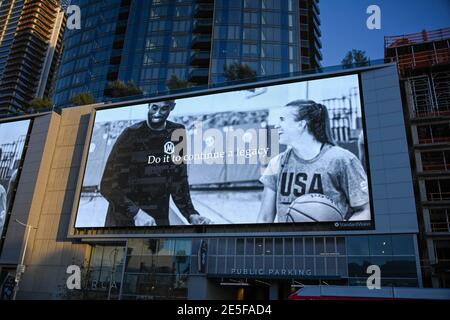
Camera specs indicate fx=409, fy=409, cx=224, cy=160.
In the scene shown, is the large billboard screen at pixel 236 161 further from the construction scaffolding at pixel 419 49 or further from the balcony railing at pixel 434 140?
the construction scaffolding at pixel 419 49

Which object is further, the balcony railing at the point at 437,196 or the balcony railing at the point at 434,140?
the balcony railing at the point at 434,140

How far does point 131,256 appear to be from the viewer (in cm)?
3903

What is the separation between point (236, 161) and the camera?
37.6 metres

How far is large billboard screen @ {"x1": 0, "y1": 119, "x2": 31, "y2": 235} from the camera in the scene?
4767cm

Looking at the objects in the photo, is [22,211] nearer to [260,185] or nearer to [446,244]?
[260,185]

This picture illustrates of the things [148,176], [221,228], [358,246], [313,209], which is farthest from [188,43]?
[358,246]

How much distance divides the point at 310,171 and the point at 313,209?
10.9 feet

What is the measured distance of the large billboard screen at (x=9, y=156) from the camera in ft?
156

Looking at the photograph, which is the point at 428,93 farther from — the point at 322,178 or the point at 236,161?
the point at 236,161

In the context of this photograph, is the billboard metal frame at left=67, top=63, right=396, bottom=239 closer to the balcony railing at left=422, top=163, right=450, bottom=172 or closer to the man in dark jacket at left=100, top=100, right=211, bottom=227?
the man in dark jacket at left=100, top=100, right=211, bottom=227

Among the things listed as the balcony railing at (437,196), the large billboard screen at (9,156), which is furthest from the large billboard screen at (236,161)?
the balcony railing at (437,196)

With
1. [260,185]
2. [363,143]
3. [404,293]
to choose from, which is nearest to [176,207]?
[260,185]

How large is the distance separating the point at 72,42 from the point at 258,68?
1779 inches

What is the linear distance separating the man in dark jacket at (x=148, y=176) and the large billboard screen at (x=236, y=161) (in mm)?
109
